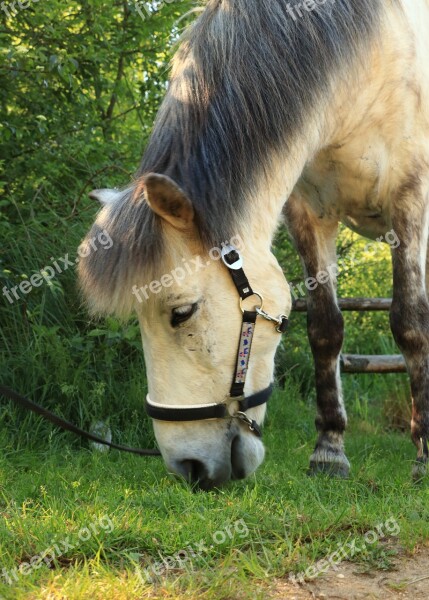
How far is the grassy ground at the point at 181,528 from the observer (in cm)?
245

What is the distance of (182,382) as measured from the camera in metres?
3.16

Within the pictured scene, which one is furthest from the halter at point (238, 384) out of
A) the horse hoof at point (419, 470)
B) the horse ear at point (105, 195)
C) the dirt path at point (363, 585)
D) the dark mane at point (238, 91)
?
the horse hoof at point (419, 470)

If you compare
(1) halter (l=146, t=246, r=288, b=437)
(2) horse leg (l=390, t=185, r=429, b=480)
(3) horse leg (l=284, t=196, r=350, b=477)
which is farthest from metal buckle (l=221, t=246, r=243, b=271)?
(3) horse leg (l=284, t=196, r=350, b=477)

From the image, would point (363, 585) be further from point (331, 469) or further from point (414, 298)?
point (414, 298)

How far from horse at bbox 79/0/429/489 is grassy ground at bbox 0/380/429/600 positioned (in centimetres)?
25

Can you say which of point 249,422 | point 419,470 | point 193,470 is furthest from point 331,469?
point 193,470

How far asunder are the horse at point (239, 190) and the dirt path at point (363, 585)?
0.76 meters

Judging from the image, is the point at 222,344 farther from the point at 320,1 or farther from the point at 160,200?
the point at 320,1

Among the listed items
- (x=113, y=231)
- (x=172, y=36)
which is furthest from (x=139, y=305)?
(x=172, y=36)

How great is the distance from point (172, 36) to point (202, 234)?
3267mm

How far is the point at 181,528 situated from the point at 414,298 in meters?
1.74

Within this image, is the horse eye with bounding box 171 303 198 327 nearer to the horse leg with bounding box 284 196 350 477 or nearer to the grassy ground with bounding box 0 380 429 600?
the grassy ground with bounding box 0 380 429 600

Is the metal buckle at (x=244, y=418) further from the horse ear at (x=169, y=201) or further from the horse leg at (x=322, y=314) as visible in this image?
the horse leg at (x=322, y=314)

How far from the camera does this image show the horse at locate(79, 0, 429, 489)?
3027 millimetres
